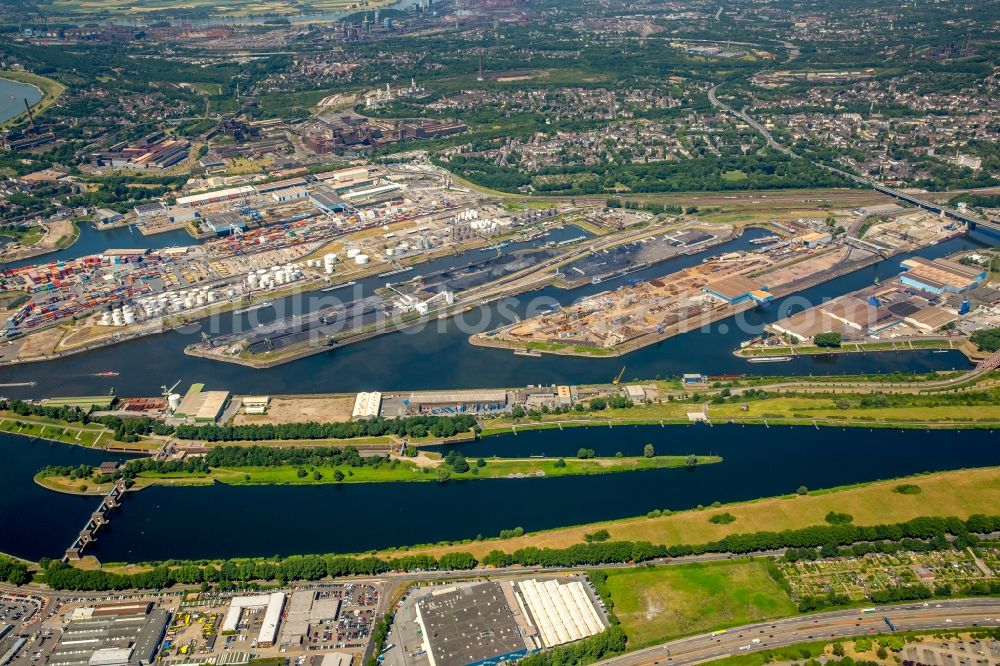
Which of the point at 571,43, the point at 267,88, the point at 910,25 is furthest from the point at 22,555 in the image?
the point at 910,25

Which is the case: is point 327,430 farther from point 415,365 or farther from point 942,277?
point 942,277

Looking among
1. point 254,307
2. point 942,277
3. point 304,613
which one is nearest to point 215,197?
point 254,307

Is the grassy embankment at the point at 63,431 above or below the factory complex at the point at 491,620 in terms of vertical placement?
below

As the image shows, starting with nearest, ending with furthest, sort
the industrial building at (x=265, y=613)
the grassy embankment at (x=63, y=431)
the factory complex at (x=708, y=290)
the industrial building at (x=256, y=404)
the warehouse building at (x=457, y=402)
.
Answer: the industrial building at (x=265, y=613), the grassy embankment at (x=63, y=431), the industrial building at (x=256, y=404), the warehouse building at (x=457, y=402), the factory complex at (x=708, y=290)

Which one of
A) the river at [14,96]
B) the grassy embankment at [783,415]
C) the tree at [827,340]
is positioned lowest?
the grassy embankment at [783,415]

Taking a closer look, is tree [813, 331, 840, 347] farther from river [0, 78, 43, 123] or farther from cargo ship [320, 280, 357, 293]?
river [0, 78, 43, 123]

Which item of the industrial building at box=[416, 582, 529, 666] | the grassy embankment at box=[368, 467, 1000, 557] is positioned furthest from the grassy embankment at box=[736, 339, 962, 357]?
the industrial building at box=[416, 582, 529, 666]

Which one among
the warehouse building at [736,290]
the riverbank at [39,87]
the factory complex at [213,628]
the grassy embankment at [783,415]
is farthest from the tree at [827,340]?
the riverbank at [39,87]

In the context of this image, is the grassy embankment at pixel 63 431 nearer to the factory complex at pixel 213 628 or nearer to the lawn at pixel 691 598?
the factory complex at pixel 213 628

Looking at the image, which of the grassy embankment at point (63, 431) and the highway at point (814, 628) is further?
the grassy embankment at point (63, 431)
